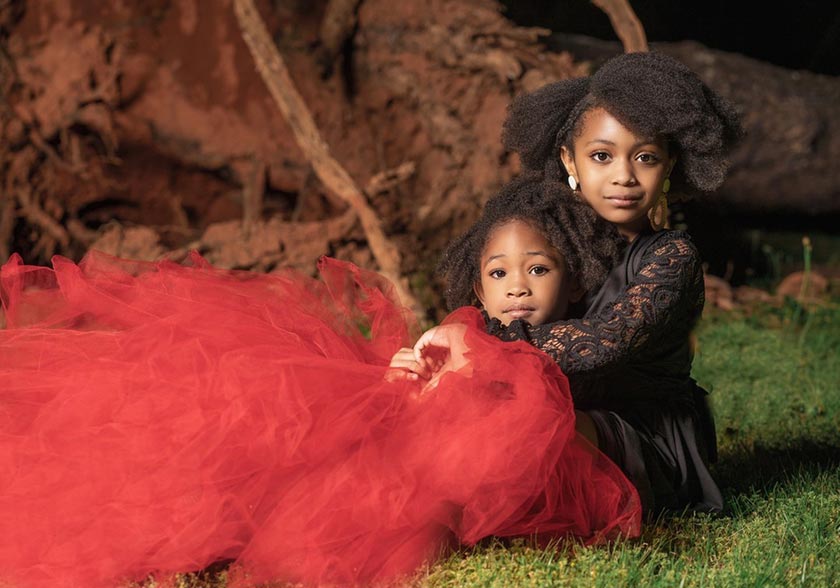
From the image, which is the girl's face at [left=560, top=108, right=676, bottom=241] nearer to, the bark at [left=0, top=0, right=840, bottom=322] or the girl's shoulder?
the girl's shoulder

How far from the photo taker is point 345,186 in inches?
233

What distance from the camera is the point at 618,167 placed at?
9.36 feet

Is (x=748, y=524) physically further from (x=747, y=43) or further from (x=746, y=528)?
(x=747, y=43)

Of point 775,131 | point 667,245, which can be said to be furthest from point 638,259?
point 775,131

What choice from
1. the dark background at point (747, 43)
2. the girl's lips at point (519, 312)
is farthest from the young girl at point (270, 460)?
the dark background at point (747, 43)

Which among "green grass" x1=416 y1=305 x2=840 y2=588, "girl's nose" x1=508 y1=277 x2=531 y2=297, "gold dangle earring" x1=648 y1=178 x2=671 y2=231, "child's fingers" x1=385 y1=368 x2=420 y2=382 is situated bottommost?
"green grass" x1=416 y1=305 x2=840 y2=588

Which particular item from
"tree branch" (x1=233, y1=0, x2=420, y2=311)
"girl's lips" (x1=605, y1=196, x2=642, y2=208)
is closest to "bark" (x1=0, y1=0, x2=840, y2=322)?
"tree branch" (x1=233, y1=0, x2=420, y2=311)

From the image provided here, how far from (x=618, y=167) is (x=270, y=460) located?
4.02 ft

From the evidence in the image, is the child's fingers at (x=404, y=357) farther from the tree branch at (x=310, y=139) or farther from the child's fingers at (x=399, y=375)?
the tree branch at (x=310, y=139)

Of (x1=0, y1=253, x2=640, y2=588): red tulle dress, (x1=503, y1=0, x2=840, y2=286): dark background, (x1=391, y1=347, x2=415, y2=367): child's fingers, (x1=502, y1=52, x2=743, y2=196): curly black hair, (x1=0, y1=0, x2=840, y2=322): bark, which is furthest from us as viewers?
(x1=503, y1=0, x2=840, y2=286): dark background

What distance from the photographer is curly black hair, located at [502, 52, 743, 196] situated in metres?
2.80

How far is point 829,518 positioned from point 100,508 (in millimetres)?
1965

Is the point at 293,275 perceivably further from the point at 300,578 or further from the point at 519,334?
the point at 300,578

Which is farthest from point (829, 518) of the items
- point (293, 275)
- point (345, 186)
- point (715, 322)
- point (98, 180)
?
point (98, 180)
